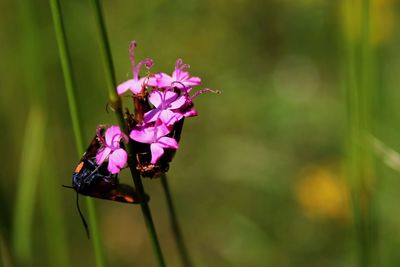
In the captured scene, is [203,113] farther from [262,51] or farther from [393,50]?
[393,50]

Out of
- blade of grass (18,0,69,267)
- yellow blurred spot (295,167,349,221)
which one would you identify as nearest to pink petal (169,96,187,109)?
blade of grass (18,0,69,267)

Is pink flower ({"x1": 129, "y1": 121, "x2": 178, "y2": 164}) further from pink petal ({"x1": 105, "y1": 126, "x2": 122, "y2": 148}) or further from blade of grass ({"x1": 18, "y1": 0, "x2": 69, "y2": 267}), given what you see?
blade of grass ({"x1": 18, "y1": 0, "x2": 69, "y2": 267})

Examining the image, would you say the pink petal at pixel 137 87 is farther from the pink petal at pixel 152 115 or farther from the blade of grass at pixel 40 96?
the blade of grass at pixel 40 96

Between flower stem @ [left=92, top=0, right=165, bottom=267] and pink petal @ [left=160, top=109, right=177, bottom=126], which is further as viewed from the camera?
pink petal @ [left=160, top=109, right=177, bottom=126]

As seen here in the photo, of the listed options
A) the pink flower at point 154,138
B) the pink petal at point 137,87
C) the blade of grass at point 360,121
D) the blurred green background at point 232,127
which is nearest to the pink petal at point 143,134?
the pink flower at point 154,138

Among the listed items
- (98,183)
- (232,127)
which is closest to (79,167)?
(98,183)

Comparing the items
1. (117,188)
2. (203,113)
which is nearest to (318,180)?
(203,113)
